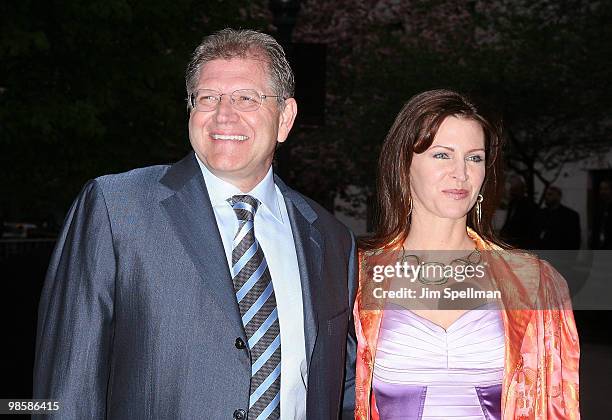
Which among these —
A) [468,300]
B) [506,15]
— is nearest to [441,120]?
[468,300]

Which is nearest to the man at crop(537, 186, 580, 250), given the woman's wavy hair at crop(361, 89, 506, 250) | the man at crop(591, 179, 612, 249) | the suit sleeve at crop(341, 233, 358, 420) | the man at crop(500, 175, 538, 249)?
the man at crop(500, 175, 538, 249)

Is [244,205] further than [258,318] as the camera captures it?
Yes

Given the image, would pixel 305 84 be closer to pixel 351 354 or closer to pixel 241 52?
pixel 351 354

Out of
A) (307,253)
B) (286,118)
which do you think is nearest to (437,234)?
(307,253)

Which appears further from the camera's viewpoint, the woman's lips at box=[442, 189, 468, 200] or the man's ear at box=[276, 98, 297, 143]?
the woman's lips at box=[442, 189, 468, 200]

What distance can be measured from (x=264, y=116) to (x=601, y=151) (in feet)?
77.0

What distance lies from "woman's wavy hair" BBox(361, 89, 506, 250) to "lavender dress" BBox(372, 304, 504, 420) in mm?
437

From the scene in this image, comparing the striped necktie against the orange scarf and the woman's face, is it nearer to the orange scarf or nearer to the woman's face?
the orange scarf

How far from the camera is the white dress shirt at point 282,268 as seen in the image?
342cm

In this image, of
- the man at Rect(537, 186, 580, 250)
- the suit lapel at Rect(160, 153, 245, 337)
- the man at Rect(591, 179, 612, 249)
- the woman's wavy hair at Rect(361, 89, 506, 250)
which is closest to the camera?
the suit lapel at Rect(160, 153, 245, 337)

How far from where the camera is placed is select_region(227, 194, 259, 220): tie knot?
11.4 feet

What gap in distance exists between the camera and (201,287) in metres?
3.25

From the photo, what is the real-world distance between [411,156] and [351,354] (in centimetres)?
97

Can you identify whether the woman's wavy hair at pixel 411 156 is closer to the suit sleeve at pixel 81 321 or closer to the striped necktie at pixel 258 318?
the striped necktie at pixel 258 318
